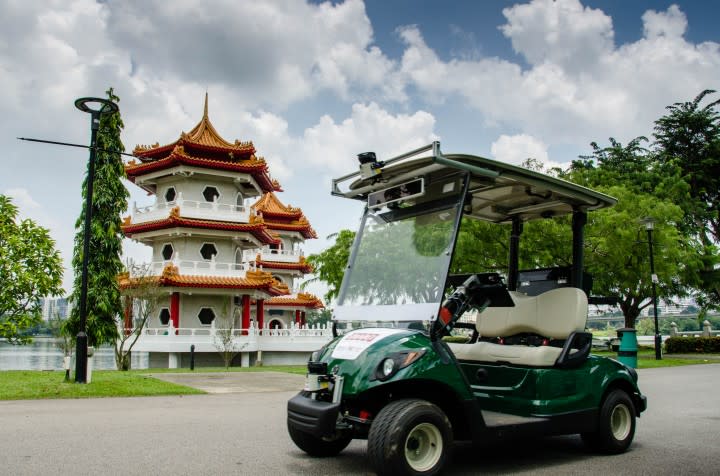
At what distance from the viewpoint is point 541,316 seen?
672 cm

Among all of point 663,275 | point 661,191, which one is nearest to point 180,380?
point 663,275

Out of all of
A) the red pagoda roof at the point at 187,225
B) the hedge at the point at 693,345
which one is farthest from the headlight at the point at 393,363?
the hedge at the point at 693,345

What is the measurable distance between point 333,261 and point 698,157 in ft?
76.2

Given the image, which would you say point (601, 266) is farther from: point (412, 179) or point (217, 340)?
point (412, 179)

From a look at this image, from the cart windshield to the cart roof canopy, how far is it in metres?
0.26

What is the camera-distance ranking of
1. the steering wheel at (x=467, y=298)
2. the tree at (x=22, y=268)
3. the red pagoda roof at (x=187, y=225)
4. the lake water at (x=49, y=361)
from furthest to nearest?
1. the lake water at (x=49, y=361)
2. the red pagoda roof at (x=187, y=225)
3. the tree at (x=22, y=268)
4. the steering wheel at (x=467, y=298)

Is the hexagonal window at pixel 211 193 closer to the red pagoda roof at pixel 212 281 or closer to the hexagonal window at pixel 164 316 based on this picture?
the red pagoda roof at pixel 212 281

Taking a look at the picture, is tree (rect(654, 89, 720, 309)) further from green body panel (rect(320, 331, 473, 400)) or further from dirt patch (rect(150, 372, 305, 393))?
green body panel (rect(320, 331, 473, 400))

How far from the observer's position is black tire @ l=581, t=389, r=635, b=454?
6164mm

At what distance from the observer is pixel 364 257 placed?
6.14 m

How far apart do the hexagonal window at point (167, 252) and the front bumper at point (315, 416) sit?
94.0ft

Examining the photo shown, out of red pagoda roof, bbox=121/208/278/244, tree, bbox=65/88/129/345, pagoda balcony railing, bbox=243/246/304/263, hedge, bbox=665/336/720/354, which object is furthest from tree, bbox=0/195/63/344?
hedge, bbox=665/336/720/354

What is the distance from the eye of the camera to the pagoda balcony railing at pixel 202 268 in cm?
3081

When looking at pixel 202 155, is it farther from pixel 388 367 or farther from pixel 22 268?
pixel 388 367
